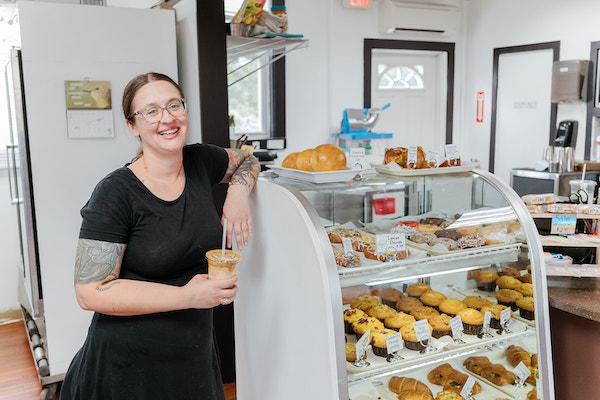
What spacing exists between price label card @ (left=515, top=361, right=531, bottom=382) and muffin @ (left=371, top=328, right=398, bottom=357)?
56 cm

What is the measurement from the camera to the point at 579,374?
2.06 meters

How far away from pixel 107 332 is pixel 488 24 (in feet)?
17.8

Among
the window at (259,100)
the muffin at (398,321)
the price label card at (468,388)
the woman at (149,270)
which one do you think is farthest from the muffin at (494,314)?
the window at (259,100)

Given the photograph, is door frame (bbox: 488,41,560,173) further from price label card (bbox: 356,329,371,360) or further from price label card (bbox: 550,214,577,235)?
price label card (bbox: 356,329,371,360)

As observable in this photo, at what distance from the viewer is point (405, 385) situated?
6.38ft

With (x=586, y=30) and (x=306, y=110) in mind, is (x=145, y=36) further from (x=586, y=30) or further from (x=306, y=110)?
(x=586, y=30)

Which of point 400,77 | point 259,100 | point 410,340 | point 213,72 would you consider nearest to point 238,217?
point 410,340

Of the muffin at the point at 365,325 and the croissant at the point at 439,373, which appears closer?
the muffin at the point at 365,325

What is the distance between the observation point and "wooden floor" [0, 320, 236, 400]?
9.62 ft

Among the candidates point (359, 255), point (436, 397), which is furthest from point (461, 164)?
point (436, 397)

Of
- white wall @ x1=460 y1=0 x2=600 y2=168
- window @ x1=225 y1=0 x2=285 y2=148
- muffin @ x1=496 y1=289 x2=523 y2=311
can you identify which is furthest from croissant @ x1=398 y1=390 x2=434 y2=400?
white wall @ x1=460 y1=0 x2=600 y2=168

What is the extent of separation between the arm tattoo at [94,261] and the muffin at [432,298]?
1.15 m

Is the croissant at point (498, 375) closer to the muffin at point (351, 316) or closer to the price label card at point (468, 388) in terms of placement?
the price label card at point (468, 388)

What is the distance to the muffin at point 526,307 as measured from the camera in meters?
1.96
